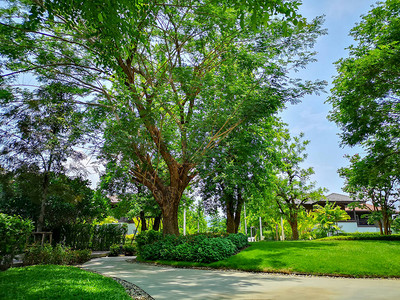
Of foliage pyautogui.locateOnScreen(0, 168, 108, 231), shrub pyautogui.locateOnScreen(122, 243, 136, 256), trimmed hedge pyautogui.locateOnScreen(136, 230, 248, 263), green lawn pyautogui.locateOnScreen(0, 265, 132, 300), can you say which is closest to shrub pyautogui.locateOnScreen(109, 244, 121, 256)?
shrub pyautogui.locateOnScreen(122, 243, 136, 256)

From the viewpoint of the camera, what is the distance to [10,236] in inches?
282

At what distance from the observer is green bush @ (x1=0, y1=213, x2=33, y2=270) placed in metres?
7.00

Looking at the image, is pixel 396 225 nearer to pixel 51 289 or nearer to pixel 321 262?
pixel 321 262

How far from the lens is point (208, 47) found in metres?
14.1

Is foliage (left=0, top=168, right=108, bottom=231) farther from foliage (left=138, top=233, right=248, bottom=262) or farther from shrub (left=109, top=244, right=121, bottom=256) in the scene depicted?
foliage (left=138, top=233, right=248, bottom=262)

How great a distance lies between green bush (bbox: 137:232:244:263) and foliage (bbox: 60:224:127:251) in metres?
6.67

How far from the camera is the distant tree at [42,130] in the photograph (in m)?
12.5

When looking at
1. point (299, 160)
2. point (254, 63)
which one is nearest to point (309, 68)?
point (254, 63)

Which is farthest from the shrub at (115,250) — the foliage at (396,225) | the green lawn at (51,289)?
the foliage at (396,225)

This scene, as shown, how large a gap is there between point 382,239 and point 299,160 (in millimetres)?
10951

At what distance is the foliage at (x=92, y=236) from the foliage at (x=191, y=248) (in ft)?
23.4

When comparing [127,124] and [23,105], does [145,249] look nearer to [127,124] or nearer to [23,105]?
[127,124]

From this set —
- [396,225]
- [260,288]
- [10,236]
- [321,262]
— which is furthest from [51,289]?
[396,225]

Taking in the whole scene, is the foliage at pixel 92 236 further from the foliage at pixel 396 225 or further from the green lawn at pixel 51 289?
the foliage at pixel 396 225
